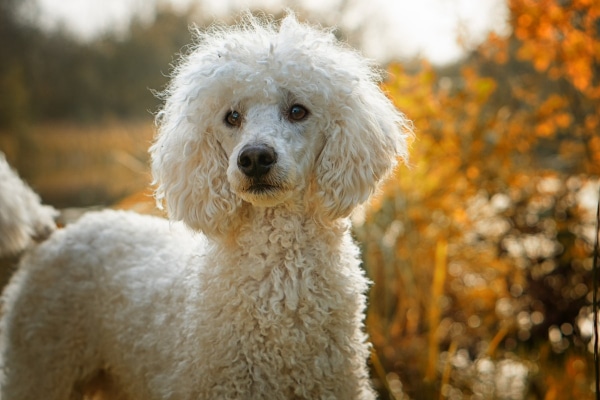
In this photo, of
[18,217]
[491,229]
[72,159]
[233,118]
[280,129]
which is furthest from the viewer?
[72,159]

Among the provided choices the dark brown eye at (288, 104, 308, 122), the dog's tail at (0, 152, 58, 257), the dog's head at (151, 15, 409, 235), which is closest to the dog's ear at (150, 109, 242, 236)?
the dog's head at (151, 15, 409, 235)

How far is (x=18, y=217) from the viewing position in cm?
280

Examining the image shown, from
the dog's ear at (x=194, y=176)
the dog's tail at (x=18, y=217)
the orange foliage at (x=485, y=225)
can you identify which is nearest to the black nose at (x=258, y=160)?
the dog's ear at (x=194, y=176)

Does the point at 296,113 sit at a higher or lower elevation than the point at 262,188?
higher

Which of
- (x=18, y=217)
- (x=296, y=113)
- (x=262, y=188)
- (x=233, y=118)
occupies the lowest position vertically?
(x=18, y=217)

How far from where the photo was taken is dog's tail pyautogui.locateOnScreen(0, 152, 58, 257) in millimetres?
2764

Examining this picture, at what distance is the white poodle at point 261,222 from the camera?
2.16 meters

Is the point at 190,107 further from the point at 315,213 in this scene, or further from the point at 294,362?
the point at 294,362

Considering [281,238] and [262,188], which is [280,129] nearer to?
[262,188]

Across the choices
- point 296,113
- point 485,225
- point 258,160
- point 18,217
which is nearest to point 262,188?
point 258,160

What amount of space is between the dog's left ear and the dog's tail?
4.85ft

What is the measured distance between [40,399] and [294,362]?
1.24 metres

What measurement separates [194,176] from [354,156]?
2.03 feet

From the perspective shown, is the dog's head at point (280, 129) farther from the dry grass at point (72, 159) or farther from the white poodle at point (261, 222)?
the dry grass at point (72, 159)
